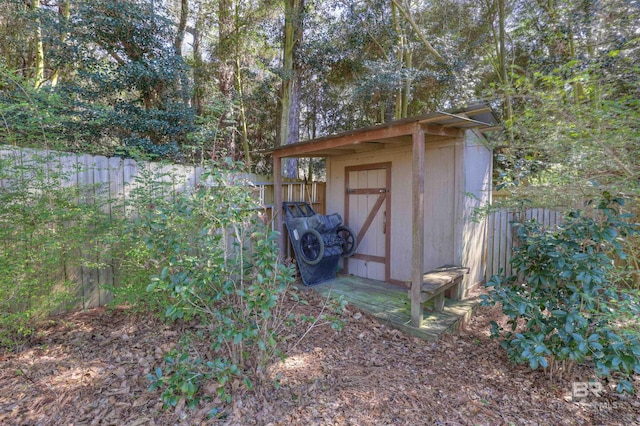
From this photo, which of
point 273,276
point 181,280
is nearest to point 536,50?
point 273,276

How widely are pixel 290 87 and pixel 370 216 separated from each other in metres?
4.17

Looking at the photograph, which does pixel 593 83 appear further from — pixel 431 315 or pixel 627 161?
pixel 431 315

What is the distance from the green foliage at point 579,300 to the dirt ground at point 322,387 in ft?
0.84

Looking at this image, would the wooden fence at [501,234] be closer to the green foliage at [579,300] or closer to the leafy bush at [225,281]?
the green foliage at [579,300]

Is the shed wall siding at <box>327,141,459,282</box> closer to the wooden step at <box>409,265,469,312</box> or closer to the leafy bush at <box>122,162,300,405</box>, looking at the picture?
the wooden step at <box>409,265,469,312</box>

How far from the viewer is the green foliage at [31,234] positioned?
2.36 m

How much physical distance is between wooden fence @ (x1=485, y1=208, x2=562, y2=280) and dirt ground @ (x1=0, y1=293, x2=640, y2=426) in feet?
6.37

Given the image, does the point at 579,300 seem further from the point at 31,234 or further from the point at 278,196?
the point at 31,234

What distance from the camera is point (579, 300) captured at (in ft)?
7.41

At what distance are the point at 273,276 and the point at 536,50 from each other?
24.4 feet

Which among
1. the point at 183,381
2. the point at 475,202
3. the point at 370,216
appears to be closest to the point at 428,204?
the point at 475,202

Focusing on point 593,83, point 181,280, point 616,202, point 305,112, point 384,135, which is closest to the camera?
point 181,280

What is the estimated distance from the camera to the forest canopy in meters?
2.39

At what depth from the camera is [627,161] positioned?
2121 mm
